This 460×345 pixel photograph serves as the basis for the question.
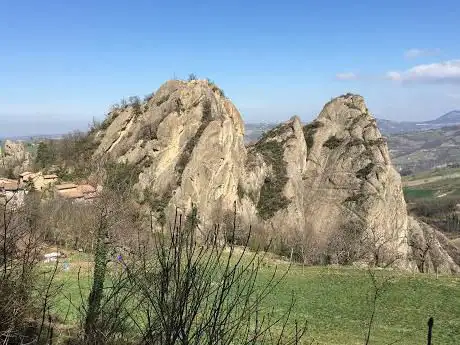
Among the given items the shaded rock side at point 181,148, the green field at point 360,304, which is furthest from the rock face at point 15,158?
the green field at point 360,304

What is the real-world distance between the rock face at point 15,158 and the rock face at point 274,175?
Answer: 1754 cm

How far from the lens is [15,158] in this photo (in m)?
94.9

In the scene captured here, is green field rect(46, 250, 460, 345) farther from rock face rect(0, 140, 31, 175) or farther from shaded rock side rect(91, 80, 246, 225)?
rock face rect(0, 140, 31, 175)

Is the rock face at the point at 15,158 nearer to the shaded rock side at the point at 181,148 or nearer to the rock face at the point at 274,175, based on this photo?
the rock face at the point at 274,175

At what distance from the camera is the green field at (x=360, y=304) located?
22391 mm

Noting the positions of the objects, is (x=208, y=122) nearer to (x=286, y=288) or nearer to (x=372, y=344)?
(x=286, y=288)

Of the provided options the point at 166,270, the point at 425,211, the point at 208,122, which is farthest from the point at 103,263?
the point at 425,211

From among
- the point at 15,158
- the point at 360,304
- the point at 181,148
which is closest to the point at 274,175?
the point at 181,148

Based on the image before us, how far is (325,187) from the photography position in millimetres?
87938

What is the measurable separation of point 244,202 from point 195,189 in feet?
34.1

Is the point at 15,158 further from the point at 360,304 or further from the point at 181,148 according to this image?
the point at 360,304

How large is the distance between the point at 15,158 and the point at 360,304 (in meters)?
85.0

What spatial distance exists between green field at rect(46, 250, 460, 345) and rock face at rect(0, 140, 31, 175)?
56470 millimetres

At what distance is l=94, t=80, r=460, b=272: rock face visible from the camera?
71750 millimetres
